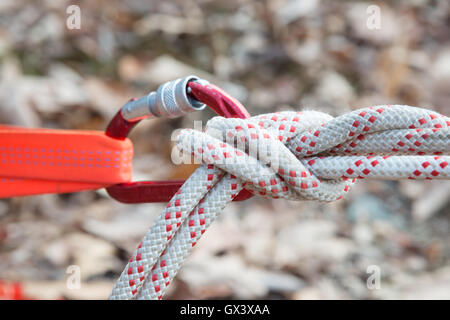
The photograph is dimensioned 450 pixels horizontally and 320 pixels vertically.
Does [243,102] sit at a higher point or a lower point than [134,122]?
lower

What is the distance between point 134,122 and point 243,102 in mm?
1188

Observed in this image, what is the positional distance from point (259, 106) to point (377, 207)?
0.59m

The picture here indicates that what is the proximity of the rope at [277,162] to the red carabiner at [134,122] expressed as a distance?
0.03 meters

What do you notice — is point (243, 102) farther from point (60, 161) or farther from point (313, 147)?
point (313, 147)

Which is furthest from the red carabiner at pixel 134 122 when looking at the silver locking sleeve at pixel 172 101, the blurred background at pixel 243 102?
the blurred background at pixel 243 102

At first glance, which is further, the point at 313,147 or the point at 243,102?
the point at 243,102

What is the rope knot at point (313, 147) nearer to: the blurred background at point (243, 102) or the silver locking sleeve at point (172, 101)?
the silver locking sleeve at point (172, 101)

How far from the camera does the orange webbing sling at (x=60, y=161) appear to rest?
0.67 meters

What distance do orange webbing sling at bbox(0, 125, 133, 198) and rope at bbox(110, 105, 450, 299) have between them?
0.21 m

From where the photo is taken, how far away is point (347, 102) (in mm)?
1885

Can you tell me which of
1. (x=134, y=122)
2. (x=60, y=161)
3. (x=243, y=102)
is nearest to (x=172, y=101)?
(x=134, y=122)

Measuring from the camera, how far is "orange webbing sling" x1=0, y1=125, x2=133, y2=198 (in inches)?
26.2

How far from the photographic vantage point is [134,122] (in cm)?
66

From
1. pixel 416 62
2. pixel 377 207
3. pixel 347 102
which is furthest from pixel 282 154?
pixel 416 62
